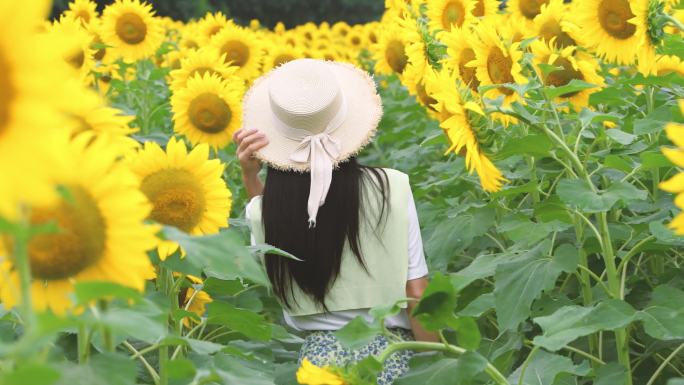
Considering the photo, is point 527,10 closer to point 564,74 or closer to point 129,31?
point 564,74

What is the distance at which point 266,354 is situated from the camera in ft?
9.00

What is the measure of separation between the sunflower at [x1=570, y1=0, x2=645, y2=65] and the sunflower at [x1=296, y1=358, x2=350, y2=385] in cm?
201

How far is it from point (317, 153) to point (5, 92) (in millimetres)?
1824

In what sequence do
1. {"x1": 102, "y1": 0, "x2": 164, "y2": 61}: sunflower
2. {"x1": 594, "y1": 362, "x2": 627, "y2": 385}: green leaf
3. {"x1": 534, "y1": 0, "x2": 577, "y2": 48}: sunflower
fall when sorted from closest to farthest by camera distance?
{"x1": 594, "y1": 362, "x2": 627, "y2": 385}: green leaf < {"x1": 534, "y1": 0, "x2": 577, "y2": 48}: sunflower < {"x1": 102, "y1": 0, "x2": 164, "y2": 61}: sunflower

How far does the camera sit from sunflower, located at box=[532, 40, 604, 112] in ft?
11.2

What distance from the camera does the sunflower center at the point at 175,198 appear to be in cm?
219

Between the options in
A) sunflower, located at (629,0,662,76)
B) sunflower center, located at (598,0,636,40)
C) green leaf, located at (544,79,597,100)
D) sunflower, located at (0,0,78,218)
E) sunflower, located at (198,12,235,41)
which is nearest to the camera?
sunflower, located at (0,0,78,218)

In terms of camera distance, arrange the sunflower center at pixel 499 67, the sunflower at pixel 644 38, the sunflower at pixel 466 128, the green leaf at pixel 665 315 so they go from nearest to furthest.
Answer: the green leaf at pixel 665 315 < the sunflower at pixel 466 128 < the sunflower at pixel 644 38 < the sunflower center at pixel 499 67

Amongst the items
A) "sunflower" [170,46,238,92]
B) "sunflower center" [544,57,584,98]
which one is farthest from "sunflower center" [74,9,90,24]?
"sunflower center" [544,57,584,98]

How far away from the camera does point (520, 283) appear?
2660mm

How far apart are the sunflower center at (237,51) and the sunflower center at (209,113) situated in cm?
191

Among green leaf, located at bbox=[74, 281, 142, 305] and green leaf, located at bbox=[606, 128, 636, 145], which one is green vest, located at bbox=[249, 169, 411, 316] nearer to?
green leaf, located at bbox=[606, 128, 636, 145]

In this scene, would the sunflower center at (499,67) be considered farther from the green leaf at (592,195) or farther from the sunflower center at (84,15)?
the sunflower center at (84,15)

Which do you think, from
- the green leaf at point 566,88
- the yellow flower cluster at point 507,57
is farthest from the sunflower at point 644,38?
the green leaf at point 566,88
